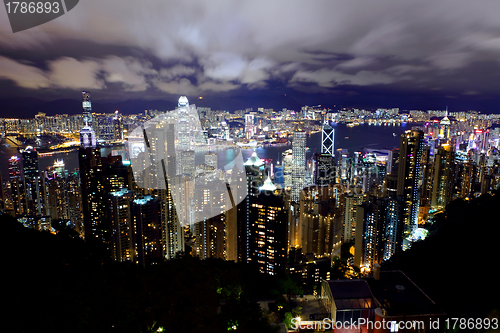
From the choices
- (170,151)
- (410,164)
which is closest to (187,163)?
(170,151)

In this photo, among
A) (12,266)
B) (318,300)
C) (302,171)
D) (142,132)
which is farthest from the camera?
(302,171)

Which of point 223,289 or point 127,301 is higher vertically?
point 127,301

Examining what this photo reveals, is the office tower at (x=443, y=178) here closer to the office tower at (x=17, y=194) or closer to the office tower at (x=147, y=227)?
the office tower at (x=147, y=227)

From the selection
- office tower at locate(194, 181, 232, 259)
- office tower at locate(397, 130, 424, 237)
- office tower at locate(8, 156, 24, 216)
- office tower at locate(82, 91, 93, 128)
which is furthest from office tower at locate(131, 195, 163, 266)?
office tower at locate(397, 130, 424, 237)

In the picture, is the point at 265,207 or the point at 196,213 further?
the point at 196,213

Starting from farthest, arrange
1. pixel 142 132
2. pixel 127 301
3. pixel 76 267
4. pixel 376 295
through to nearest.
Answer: pixel 142 132
pixel 376 295
pixel 76 267
pixel 127 301

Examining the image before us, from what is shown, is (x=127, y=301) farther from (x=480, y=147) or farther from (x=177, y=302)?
(x=480, y=147)

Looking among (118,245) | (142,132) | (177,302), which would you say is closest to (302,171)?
(142,132)
